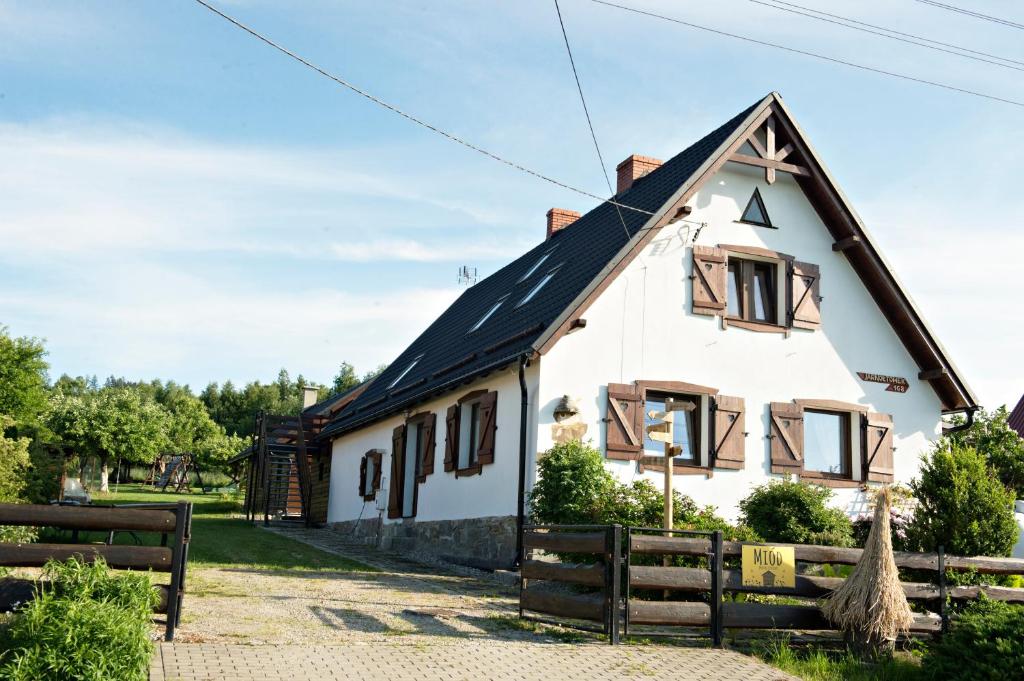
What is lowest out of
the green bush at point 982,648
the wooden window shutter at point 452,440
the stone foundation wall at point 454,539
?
the green bush at point 982,648

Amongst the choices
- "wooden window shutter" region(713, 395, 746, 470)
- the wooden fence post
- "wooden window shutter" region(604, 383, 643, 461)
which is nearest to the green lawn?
"wooden window shutter" region(604, 383, 643, 461)

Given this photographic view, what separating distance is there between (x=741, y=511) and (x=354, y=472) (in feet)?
39.0

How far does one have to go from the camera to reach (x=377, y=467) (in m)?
23.2

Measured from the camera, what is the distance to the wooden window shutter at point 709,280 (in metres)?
17.2

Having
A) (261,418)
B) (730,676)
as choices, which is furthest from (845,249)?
(261,418)

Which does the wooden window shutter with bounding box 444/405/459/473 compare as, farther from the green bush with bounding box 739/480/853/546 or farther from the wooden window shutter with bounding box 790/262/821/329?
the wooden window shutter with bounding box 790/262/821/329

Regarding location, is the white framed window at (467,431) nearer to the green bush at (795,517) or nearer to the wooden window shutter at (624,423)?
the wooden window shutter at (624,423)

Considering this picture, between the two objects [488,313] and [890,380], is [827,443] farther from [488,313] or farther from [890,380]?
[488,313]

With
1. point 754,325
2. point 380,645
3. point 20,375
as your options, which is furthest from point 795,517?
point 20,375

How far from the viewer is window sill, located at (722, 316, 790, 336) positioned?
1742 centimetres

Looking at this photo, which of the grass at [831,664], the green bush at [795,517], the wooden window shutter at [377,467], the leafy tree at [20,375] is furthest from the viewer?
the leafy tree at [20,375]

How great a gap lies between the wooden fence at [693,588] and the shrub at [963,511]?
70.0 inches

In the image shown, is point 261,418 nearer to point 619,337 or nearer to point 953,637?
point 619,337

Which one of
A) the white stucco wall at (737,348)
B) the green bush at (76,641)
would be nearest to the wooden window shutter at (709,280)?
the white stucco wall at (737,348)
